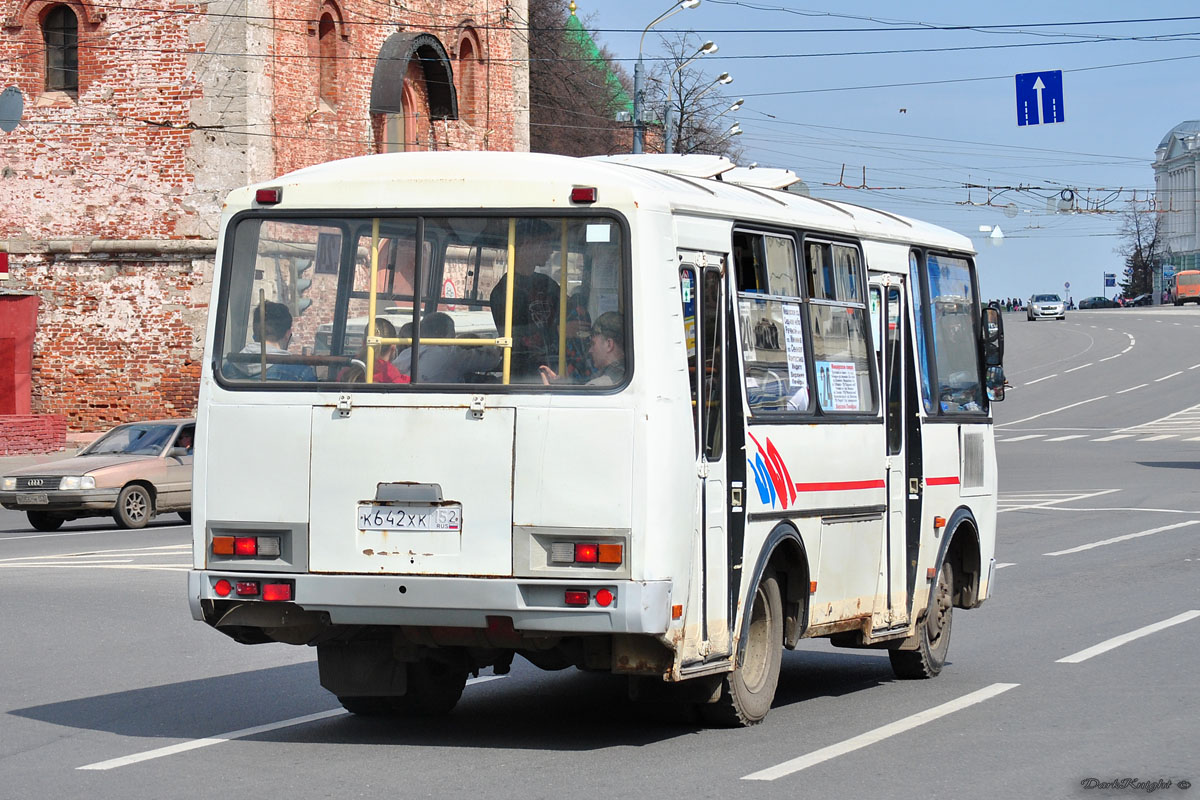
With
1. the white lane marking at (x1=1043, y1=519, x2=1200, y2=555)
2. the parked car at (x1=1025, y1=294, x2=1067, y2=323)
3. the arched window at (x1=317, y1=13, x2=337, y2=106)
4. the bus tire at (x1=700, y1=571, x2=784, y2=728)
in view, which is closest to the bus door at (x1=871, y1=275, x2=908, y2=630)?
the bus tire at (x1=700, y1=571, x2=784, y2=728)

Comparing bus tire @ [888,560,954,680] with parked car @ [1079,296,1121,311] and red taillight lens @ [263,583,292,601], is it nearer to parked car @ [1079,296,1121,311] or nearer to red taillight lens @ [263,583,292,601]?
red taillight lens @ [263,583,292,601]

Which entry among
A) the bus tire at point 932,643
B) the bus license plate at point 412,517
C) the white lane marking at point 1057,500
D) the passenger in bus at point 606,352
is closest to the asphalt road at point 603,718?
the bus tire at point 932,643

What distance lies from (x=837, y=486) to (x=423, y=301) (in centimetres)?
256

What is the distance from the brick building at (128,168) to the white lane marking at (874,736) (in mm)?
26396

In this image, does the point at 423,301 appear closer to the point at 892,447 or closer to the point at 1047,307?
the point at 892,447

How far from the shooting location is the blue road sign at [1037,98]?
39250mm

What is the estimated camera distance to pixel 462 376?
7.80 m

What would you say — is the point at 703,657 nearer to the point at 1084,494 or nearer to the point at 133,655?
the point at 133,655

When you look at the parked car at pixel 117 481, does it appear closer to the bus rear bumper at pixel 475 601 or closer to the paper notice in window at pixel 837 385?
the paper notice in window at pixel 837 385

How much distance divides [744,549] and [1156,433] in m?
37.8

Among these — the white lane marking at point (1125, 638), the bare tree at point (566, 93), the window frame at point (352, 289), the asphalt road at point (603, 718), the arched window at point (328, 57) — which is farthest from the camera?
the bare tree at point (566, 93)

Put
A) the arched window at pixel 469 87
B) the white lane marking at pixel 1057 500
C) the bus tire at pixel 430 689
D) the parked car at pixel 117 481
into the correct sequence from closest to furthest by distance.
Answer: the bus tire at pixel 430 689
the parked car at pixel 117 481
the white lane marking at pixel 1057 500
the arched window at pixel 469 87

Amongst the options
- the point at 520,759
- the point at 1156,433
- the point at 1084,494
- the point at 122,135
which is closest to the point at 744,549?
the point at 520,759

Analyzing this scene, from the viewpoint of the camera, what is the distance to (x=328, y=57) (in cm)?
3725
